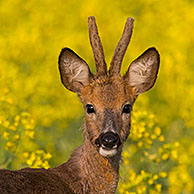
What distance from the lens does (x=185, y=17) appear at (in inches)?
862

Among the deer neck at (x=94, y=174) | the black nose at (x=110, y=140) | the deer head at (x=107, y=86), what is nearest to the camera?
the black nose at (x=110, y=140)

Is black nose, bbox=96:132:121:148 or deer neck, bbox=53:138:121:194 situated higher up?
black nose, bbox=96:132:121:148

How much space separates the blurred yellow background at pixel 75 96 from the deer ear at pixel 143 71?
1080 millimetres

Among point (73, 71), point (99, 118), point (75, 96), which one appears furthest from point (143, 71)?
point (75, 96)

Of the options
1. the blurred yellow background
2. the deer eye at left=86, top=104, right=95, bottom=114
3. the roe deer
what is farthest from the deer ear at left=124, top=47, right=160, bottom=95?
the blurred yellow background

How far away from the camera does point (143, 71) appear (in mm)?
8930

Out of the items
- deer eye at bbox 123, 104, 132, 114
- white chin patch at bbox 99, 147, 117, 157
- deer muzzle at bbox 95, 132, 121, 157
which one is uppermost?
deer eye at bbox 123, 104, 132, 114

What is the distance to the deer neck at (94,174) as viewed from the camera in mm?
8328

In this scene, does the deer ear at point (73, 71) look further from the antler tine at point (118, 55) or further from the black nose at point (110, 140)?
the black nose at point (110, 140)

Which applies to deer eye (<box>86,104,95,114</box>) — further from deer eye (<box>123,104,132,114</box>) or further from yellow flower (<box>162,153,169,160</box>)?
yellow flower (<box>162,153,169,160</box>)

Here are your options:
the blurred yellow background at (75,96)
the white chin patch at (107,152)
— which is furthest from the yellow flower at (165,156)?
the white chin patch at (107,152)

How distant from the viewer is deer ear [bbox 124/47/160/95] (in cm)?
878

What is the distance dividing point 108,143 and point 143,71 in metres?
1.45

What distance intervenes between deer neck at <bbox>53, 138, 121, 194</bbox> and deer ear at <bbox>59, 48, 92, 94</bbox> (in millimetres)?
757
